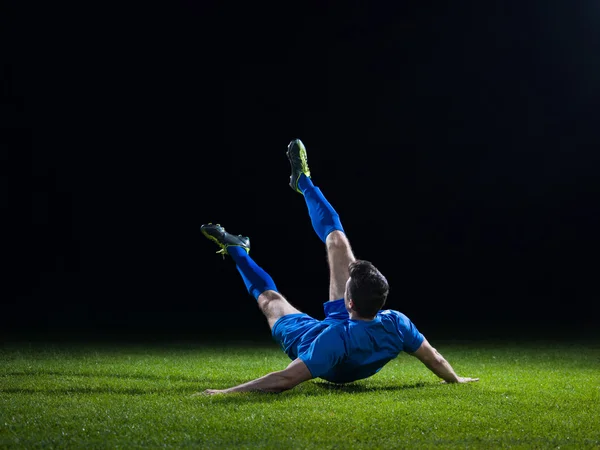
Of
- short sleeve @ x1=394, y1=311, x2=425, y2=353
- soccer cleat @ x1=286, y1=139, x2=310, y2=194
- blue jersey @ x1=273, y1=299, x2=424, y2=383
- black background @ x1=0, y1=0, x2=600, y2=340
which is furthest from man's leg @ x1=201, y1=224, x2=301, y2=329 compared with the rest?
black background @ x1=0, y1=0, x2=600, y2=340

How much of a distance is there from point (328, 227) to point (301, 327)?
0.66 m

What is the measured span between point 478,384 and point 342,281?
85cm

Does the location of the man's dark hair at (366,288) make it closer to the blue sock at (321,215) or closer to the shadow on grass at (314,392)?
the shadow on grass at (314,392)

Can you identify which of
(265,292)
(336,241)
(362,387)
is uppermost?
(336,241)

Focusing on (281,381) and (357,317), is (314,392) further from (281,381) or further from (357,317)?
(357,317)

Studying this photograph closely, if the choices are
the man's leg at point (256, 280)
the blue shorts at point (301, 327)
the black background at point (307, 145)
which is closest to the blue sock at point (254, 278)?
the man's leg at point (256, 280)

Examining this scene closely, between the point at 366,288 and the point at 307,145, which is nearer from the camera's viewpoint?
the point at 366,288

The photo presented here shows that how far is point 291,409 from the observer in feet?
8.82

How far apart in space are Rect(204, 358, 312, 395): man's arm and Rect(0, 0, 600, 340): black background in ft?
18.4

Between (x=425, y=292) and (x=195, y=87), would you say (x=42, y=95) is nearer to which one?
(x=195, y=87)

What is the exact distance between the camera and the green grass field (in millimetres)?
2236

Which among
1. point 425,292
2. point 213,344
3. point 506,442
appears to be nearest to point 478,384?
point 506,442

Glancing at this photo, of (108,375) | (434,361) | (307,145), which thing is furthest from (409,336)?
(307,145)

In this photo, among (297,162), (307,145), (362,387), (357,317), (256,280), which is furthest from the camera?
(307,145)
